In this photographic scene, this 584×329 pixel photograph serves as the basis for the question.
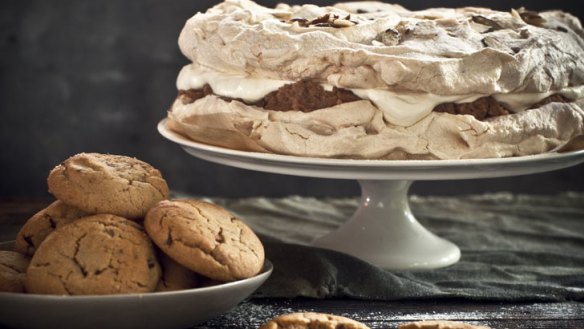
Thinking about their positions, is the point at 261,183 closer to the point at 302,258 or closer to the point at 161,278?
the point at 302,258

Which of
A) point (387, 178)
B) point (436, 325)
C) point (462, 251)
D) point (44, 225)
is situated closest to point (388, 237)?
point (462, 251)

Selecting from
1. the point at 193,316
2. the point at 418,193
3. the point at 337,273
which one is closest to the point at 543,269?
the point at 337,273

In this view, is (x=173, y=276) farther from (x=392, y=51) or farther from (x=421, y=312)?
(x=392, y=51)

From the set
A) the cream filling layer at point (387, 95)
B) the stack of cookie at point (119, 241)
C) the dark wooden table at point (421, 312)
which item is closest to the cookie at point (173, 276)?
the stack of cookie at point (119, 241)

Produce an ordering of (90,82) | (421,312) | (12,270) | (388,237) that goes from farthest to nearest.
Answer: (90,82) < (388,237) < (421,312) < (12,270)

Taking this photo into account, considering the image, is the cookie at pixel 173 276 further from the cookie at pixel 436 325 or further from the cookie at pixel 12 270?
the cookie at pixel 436 325

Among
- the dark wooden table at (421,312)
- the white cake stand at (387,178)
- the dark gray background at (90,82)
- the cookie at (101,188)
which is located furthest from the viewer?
the dark gray background at (90,82)
